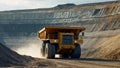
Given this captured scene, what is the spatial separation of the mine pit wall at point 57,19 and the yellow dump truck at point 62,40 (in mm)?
53866

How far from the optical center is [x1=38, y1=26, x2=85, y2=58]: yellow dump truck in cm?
3666

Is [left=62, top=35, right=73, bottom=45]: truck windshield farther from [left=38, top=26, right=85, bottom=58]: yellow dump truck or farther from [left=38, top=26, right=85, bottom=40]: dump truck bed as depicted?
[left=38, top=26, right=85, bottom=40]: dump truck bed

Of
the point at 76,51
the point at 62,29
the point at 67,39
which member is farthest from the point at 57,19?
the point at 67,39

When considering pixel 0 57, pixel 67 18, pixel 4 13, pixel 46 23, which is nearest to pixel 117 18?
pixel 67 18

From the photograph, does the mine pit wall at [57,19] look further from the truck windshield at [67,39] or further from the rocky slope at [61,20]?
the truck windshield at [67,39]

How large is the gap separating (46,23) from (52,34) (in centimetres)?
8632

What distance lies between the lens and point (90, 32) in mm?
99812

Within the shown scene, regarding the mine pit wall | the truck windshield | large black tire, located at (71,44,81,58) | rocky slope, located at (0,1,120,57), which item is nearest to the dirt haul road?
the truck windshield

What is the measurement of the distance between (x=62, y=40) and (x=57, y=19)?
84.8 m

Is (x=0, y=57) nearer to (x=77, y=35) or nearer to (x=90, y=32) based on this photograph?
(x=77, y=35)

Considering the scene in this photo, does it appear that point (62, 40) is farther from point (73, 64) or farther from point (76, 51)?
point (73, 64)

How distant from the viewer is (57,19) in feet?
398

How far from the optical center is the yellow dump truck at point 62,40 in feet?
120

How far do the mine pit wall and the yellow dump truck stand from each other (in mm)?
53866
